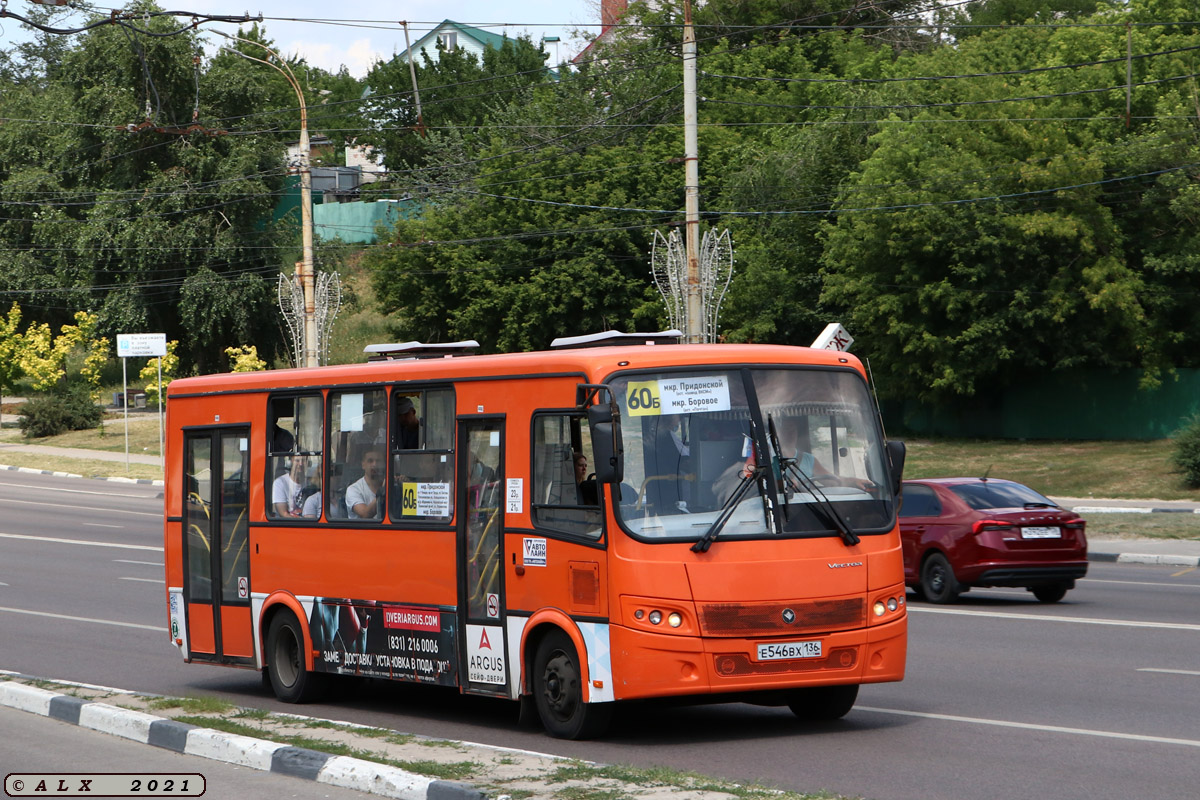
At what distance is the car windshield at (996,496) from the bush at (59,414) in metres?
46.3

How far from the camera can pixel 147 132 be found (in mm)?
63406

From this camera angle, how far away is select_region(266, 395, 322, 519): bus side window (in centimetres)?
1166

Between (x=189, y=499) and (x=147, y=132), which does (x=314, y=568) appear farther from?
(x=147, y=132)

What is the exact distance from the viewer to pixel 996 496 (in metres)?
17.9

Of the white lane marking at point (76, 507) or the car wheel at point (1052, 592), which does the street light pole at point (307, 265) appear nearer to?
the white lane marking at point (76, 507)

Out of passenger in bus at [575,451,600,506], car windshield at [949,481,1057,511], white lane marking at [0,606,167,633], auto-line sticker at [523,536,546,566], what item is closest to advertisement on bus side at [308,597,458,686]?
auto-line sticker at [523,536,546,566]

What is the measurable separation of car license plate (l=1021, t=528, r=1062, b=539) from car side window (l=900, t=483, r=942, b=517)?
1.12 metres

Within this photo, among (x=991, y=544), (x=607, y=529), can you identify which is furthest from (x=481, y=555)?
(x=991, y=544)

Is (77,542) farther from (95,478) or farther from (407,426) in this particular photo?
(407,426)

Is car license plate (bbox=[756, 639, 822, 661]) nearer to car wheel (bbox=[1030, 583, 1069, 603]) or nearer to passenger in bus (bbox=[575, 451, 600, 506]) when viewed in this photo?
passenger in bus (bbox=[575, 451, 600, 506])

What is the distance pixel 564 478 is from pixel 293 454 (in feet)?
11.3

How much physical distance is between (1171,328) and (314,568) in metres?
36.9

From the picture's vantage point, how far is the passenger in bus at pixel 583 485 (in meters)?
Answer: 9.10

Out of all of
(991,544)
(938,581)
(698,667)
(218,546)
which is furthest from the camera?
(938,581)
